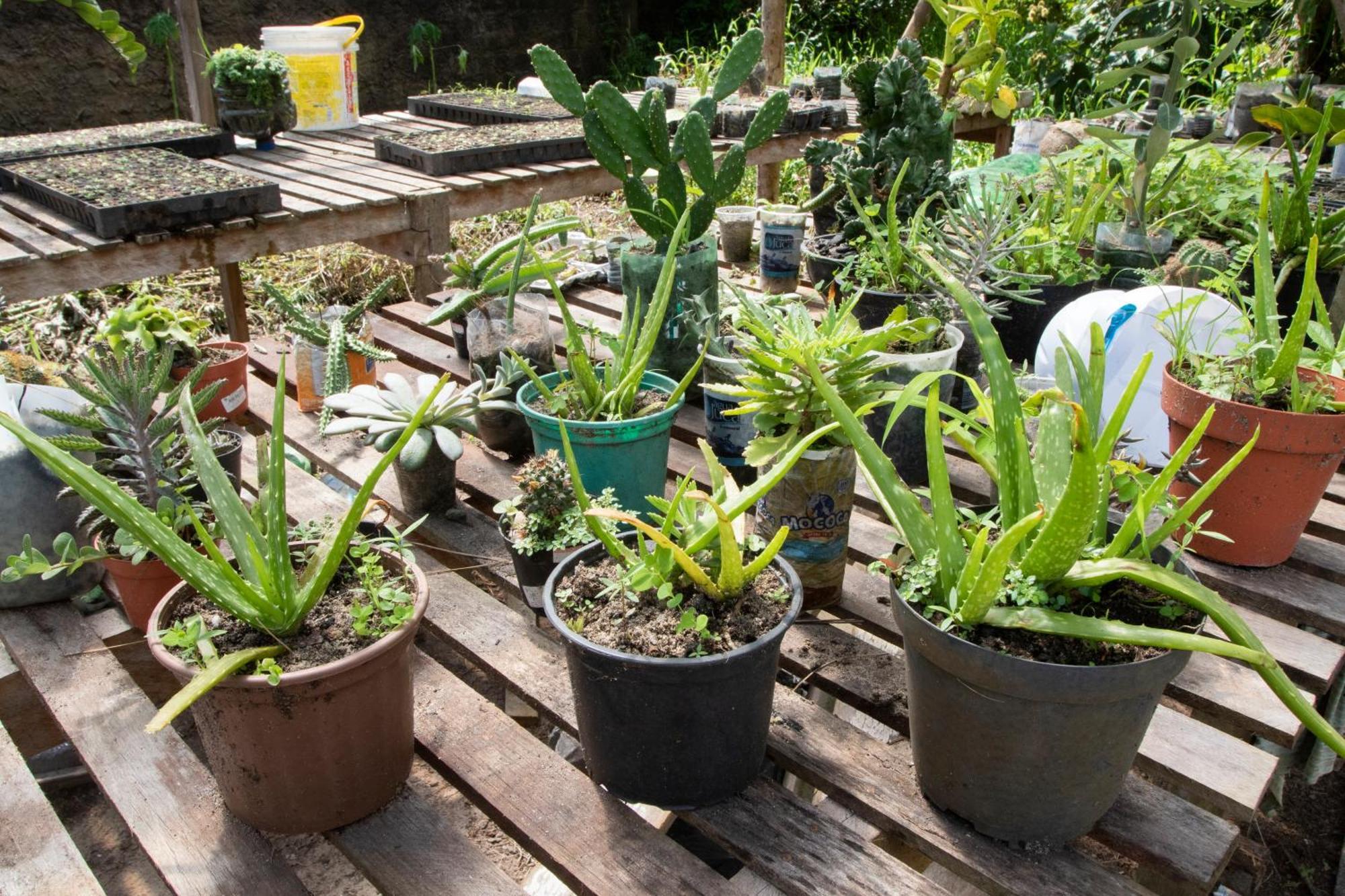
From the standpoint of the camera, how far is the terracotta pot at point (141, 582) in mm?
1554

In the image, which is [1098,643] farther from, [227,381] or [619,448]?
[227,381]

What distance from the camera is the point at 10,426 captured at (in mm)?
1094

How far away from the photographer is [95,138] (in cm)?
354

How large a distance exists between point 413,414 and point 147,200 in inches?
51.1

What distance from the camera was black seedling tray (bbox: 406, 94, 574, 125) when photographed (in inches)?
162

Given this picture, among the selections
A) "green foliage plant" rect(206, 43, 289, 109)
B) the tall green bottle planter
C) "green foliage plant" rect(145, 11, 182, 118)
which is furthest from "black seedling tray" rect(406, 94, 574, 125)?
the tall green bottle planter

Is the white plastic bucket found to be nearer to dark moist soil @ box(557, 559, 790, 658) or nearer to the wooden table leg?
the wooden table leg

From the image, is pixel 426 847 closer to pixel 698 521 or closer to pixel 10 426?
pixel 698 521

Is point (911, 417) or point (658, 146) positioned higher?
point (658, 146)

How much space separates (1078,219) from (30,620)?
8.34 feet

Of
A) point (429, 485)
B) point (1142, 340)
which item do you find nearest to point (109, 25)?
point (429, 485)

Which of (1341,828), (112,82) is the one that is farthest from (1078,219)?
(112,82)

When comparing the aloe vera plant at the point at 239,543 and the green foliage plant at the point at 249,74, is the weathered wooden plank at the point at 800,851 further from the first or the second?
the green foliage plant at the point at 249,74

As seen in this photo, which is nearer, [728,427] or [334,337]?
[728,427]
